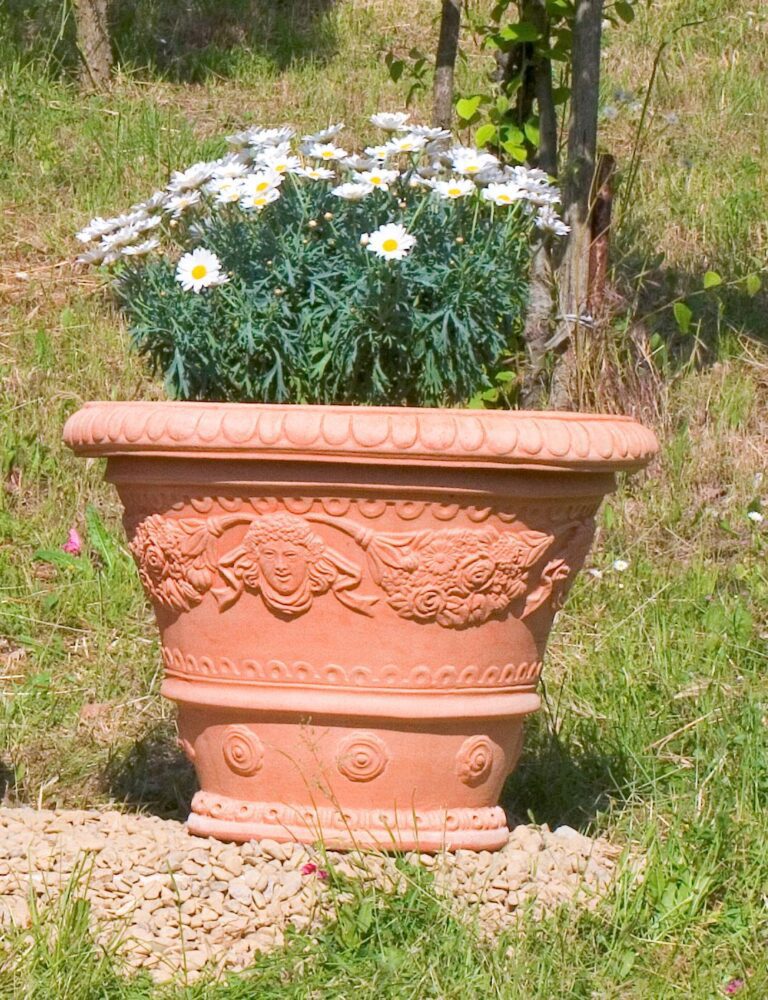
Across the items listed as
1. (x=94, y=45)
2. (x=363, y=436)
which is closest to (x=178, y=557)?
(x=363, y=436)

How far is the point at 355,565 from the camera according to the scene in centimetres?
223

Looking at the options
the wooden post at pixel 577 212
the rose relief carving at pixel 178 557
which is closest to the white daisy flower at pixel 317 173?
the rose relief carving at pixel 178 557

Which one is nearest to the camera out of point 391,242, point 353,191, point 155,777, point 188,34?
point 391,242

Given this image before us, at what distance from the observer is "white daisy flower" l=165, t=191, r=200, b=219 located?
2.68 metres

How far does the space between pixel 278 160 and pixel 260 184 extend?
0.33ft

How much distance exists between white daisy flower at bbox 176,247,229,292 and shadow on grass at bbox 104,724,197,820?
108 cm

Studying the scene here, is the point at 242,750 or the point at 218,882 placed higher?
the point at 242,750

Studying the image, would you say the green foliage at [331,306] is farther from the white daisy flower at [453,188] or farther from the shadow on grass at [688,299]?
the shadow on grass at [688,299]

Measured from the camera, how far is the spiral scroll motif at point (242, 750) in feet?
7.59

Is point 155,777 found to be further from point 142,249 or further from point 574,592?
point 574,592

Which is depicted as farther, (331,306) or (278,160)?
(278,160)

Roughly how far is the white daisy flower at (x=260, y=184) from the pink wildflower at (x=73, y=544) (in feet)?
5.76

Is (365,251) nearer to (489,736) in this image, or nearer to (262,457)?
(262,457)

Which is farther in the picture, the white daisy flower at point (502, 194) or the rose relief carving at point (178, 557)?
the white daisy flower at point (502, 194)
